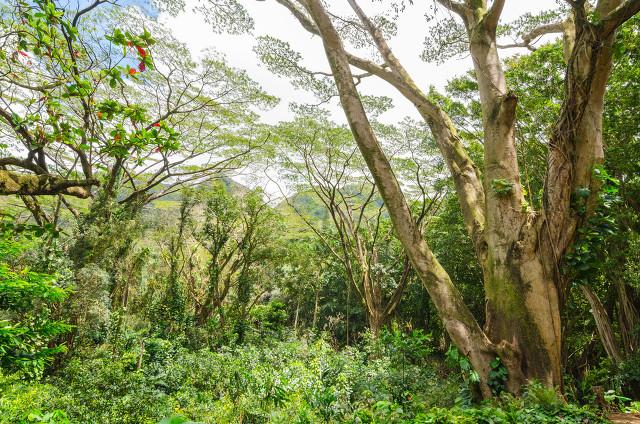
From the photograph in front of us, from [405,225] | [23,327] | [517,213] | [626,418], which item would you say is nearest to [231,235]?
[405,225]

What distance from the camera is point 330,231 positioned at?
1733 cm

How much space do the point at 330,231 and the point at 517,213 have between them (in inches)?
555

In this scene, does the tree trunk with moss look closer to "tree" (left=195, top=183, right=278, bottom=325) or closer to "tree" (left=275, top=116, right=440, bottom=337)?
"tree" (left=275, top=116, right=440, bottom=337)

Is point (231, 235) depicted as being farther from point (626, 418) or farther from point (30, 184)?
point (626, 418)

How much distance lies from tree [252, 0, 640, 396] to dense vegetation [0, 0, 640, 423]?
2cm

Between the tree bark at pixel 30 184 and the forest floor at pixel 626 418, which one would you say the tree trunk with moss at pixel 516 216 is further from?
the tree bark at pixel 30 184

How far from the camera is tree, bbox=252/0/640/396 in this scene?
3.03 m

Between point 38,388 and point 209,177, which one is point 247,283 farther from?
point 38,388

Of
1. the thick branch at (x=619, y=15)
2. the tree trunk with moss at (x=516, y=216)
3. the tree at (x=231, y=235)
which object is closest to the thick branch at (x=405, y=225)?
the tree trunk with moss at (x=516, y=216)

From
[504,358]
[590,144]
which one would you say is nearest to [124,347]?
[504,358]

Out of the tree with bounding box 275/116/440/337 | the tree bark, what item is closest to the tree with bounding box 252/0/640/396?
the tree bark

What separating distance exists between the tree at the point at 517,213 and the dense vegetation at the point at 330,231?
0.02 meters

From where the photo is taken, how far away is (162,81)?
9.29 metres

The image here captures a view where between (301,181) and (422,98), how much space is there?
9485 mm
